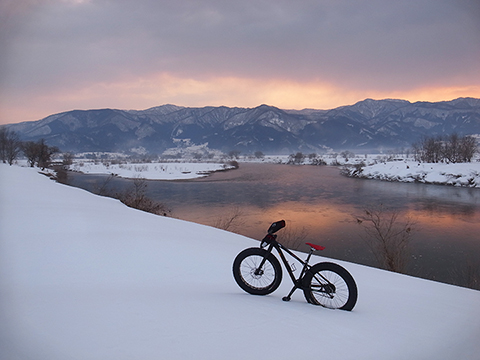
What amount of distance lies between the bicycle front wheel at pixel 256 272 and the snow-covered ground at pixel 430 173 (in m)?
31.9

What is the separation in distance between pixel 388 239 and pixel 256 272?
9.09m

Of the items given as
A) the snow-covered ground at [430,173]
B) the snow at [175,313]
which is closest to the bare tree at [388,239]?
the snow at [175,313]

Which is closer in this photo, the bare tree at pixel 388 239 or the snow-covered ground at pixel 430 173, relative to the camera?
the bare tree at pixel 388 239

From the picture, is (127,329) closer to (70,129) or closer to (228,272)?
(228,272)

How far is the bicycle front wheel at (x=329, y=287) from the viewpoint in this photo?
2365 millimetres

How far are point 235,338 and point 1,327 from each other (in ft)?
4.63

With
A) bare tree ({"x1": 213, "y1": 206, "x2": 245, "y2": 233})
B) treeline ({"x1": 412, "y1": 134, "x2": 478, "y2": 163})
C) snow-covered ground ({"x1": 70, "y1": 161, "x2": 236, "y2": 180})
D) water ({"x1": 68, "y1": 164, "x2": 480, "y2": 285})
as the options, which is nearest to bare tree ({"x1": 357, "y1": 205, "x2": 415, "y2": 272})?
water ({"x1": 68, "y1": 164, "x2": 480, "y2": 285})

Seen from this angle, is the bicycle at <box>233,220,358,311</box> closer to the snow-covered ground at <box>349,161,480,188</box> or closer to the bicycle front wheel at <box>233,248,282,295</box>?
the bicycle front wheel at <box>233,248,282,295</box>

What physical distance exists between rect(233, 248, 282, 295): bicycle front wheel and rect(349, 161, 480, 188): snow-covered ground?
3188cm

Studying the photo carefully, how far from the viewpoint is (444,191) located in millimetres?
23812

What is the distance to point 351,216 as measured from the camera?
15.0 meters

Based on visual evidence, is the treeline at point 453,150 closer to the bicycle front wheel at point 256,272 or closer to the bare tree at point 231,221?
the bare tree at point 231,221

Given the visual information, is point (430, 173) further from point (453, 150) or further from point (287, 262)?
point (287, 262)

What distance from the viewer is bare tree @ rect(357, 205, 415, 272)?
8.02m
